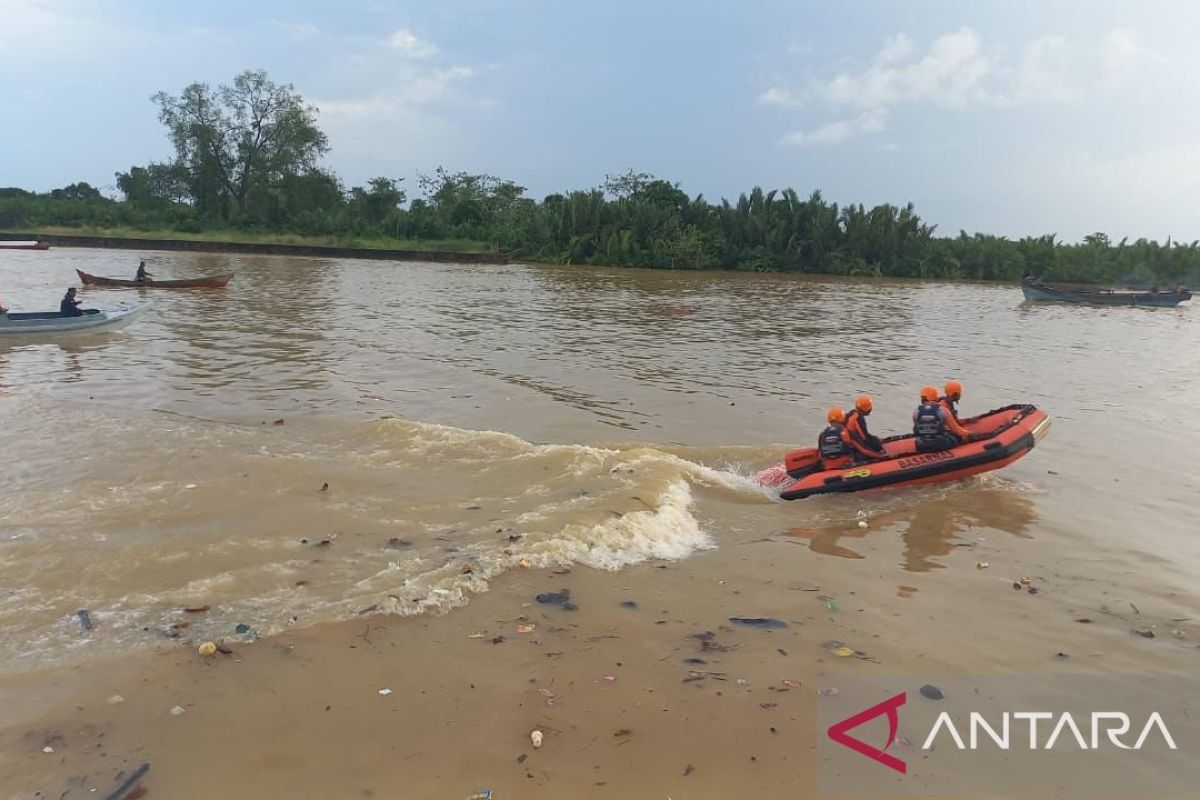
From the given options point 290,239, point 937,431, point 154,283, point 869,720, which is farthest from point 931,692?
point 290,239

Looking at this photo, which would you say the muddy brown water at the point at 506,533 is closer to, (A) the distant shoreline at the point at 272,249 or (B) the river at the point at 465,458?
(B) the river at the point at 465,458

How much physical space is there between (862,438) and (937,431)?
86 centimetres

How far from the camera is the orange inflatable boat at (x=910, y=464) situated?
828 centimetres

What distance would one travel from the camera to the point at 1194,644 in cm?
524

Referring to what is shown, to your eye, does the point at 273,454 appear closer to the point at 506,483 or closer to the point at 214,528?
the point at 214,528

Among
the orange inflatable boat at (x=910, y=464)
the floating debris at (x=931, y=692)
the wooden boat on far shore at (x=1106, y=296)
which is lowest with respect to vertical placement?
the floating debris at (x=931, y=692)

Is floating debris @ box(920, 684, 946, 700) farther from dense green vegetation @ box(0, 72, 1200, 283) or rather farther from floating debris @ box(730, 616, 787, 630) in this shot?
dense green vegetation @ box(0, 72, 1200, 283)

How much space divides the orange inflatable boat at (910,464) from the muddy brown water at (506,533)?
226mm

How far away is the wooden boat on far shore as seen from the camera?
34688mm

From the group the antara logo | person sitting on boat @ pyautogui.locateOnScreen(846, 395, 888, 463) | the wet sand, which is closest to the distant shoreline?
person sitting on boat @ pyautogui.locateOnScreen(846, 395, 888, 463)

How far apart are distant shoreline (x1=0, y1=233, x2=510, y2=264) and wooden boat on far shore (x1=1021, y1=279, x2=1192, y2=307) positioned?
29970 millimetres

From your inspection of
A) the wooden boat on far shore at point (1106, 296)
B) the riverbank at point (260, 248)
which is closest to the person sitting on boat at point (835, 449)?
the wooden boat on far shore at point (1106, 296)

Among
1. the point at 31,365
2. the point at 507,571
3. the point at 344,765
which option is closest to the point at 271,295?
the point at 31,365

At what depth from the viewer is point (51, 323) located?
15922 mm
